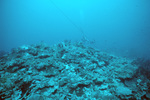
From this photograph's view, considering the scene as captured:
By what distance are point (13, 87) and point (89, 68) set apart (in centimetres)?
220

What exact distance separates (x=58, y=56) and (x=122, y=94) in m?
Result: 2.34

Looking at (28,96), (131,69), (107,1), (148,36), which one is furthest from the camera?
(107,1)

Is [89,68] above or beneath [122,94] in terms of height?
above

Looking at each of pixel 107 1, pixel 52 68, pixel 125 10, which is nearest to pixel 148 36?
pixel 52 68

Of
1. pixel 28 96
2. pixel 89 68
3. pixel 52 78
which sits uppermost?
pixel 89 68

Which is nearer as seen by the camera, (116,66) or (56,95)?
(56,95)

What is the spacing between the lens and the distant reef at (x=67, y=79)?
5.83ft

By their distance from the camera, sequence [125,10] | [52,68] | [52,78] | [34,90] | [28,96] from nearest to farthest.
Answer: [28,96], [34,90], [52,78], [52,68], [125,10]

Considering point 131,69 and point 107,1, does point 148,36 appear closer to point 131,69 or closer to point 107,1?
point 131,69

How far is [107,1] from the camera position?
198m

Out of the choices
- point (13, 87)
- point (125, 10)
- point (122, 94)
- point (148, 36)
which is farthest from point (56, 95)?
point (125, 10)

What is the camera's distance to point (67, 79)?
210 cm

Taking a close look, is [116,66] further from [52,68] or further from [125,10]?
[125,10]

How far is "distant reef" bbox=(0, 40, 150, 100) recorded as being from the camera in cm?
178
